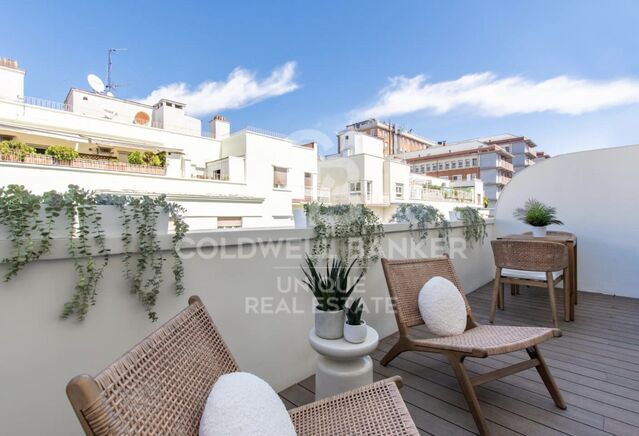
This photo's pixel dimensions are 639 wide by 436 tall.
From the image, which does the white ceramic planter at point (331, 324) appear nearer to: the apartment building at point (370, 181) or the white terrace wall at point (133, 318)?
the white terrace wall at point (133, 318)

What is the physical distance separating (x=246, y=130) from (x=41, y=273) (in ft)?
42.1

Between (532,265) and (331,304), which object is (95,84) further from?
(532,265)

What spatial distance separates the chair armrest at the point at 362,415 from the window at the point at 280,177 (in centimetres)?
1298

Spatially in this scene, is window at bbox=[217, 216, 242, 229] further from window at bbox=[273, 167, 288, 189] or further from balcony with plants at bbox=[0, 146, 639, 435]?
balcony with plants at bbox=[0, 146, 639, 435]

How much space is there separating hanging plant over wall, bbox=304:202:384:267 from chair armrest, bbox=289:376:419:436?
112 cm

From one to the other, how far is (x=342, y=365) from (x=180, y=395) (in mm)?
958

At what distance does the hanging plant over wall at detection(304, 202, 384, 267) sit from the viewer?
2.33 metres

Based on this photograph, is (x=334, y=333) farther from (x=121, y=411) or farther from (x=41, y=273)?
(x=41, y=273)

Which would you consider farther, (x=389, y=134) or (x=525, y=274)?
(x=389, y=134)

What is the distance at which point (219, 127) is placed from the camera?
48.5 feet

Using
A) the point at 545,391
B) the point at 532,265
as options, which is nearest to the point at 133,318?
the point at 545,391

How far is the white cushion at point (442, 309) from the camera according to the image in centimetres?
211

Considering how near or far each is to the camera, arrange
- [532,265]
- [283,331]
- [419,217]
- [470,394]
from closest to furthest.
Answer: [470,394], [283,331], [532,265], [419,217]

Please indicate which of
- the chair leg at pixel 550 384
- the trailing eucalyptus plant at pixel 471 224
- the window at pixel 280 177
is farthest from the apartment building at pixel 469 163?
the chair leg at pixel 550 384
